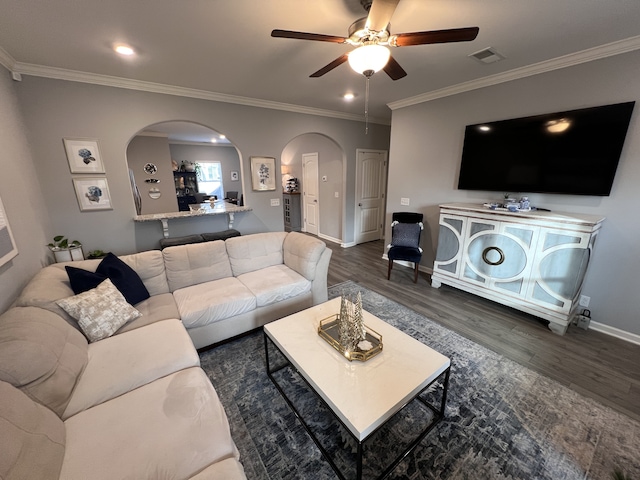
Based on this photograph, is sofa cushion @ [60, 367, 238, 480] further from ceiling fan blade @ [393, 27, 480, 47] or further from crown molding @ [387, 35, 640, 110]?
crown molding @ [387, 35, 640, 110]

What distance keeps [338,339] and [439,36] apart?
201 cm

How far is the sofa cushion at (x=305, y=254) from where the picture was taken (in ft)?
9.27

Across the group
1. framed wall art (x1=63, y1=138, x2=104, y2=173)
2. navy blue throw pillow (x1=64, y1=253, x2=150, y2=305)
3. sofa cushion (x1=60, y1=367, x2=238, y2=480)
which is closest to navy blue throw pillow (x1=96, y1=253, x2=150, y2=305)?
navy blue throw pillow (x1=64, y1=253, x2=150, y2=305)

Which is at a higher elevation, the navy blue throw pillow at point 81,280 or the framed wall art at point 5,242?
the framed wall art at point 5,242

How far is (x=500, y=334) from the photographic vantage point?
2574 millimetres

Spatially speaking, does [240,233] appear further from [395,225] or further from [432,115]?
[432,115]

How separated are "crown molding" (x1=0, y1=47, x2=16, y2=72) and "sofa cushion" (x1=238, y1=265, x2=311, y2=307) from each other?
2.85m

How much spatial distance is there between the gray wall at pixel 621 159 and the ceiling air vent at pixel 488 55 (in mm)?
619

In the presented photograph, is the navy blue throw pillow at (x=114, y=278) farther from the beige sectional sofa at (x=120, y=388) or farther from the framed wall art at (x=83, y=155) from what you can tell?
the framed wall art at (x=83, y=155)

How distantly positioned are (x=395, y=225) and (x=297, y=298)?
6.80 feet

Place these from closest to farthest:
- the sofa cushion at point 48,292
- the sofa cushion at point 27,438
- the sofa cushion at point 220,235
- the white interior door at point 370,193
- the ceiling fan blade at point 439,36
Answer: the sofa cushion at point 27,438 → the ceiling fan blade at point 439,36 → the sofa cushion at point 48,292 → the sofa cushion at point 220,235 → the white interior door at point 370,193

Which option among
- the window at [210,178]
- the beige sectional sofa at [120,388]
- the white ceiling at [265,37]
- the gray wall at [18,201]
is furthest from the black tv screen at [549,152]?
the window at [210,178]

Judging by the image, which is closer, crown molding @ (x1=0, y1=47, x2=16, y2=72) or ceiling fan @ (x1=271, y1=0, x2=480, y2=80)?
ceiling fan @ (x1=271, y1=0, x2=480, y2=80)

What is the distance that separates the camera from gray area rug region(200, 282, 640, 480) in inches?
55.2
